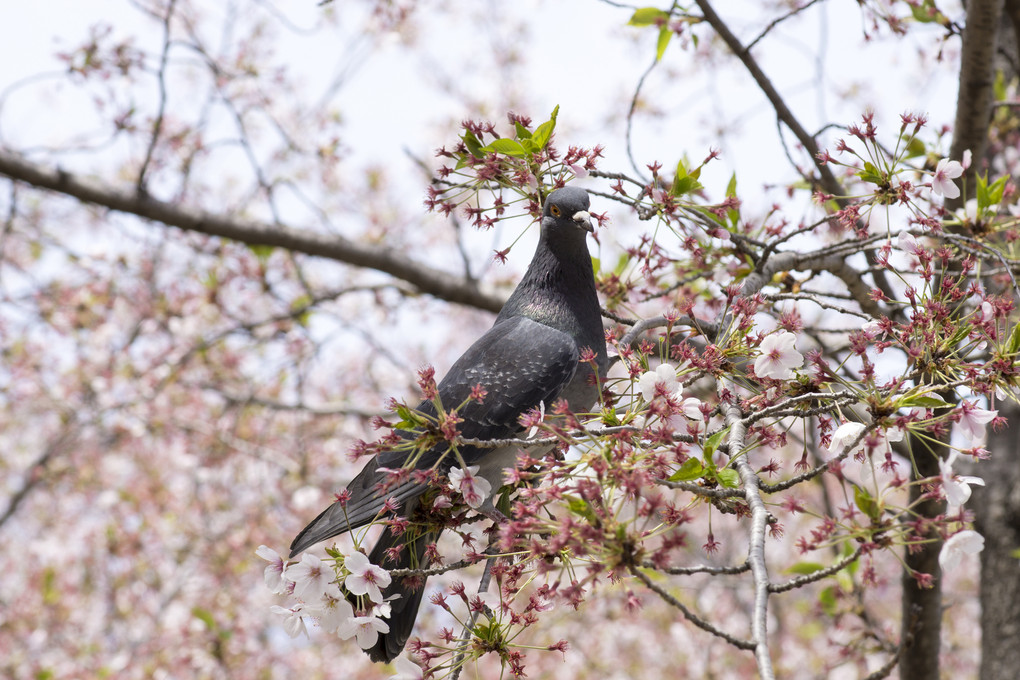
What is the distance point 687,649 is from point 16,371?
27.4ft

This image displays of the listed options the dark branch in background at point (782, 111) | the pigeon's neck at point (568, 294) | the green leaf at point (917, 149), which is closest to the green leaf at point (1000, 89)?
the green leaf at point (917, 149)

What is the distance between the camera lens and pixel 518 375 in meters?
2.56

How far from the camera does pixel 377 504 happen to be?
7.60ft

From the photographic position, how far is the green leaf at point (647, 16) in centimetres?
329

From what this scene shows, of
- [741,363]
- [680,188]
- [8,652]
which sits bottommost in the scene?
[8,652]

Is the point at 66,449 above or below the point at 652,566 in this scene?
above

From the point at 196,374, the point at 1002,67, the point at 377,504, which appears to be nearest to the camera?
the point at 377,504

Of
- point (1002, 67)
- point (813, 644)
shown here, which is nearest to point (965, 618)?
point (813, 644)

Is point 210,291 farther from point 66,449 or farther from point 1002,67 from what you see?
point 1002,67

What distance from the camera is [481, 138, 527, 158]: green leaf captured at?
223 centimetres

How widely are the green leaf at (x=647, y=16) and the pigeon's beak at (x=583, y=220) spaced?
3.98 ft

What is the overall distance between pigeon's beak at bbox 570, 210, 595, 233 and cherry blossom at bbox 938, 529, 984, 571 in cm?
137

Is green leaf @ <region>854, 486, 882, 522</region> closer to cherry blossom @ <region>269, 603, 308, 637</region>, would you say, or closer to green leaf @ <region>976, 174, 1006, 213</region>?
cherry blossom @ <region>269, 603, 308, 637</region>

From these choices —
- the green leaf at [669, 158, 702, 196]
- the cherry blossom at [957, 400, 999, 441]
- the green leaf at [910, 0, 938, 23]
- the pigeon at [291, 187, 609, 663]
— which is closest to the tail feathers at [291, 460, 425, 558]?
the pigeon at [291, 187, 609, 663]
